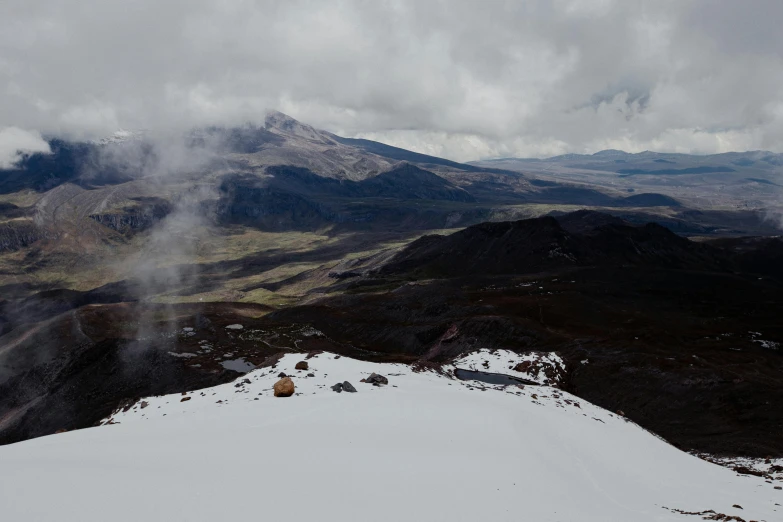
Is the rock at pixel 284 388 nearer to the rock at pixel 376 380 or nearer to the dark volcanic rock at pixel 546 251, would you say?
the rock at pixel 376 380

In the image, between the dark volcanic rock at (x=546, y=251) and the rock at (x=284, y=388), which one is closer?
the rock at (x=284, y=388)

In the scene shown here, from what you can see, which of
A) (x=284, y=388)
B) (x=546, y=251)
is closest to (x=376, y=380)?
(x=284, y=388)

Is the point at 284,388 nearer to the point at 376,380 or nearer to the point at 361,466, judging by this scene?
the point at 376,380

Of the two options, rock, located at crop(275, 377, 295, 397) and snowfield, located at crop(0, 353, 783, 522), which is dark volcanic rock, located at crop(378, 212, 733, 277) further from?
rock, located at crop(275, 377, 295, 397)

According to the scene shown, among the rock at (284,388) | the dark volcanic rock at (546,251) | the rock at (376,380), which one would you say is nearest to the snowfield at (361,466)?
the rock at (284,388)

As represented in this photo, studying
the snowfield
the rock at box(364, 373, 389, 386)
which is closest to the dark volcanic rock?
the rock at box(364, 373, 389, 386)

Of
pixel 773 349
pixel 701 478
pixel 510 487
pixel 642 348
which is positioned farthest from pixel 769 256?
pixel 510 487
